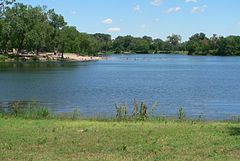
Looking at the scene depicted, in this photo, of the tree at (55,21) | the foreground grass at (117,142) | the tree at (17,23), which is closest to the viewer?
the foreground grass at (117,142)

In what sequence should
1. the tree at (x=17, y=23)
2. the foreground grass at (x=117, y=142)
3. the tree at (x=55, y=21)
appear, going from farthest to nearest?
the tree at (x=55, y=21) < the tree at (x=17, y=23) < the foreground grass at (x=117, y=142)

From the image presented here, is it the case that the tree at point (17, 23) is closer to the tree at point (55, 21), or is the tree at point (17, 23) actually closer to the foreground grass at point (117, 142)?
the tree at point (55, 21)

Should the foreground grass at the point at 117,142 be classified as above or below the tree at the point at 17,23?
below

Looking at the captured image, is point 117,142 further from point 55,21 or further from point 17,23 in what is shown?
point 55,21

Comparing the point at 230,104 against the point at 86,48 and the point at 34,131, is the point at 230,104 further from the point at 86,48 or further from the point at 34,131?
the point at 86,48

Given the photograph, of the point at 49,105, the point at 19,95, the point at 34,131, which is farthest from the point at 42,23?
the point at 34,131

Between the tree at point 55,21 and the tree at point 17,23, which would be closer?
the tree at point 17,23

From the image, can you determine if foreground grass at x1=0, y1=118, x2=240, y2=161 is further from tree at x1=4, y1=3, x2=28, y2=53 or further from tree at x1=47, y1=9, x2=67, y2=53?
tree at x1=47, y1=9, x2=67, y2=53

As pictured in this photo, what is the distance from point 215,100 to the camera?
38.0m

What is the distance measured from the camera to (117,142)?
1252 centimetres

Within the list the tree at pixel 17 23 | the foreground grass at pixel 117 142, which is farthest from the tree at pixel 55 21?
the foreground grass at pixel 117 142

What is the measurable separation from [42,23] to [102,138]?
120 m

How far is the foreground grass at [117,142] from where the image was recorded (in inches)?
424

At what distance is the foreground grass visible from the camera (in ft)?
35.3
